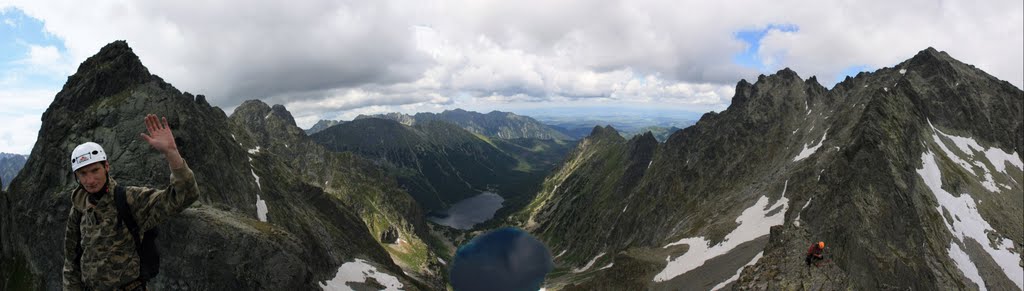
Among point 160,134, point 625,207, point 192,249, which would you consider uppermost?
point 160,134

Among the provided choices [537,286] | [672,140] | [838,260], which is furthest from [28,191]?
[672,140]

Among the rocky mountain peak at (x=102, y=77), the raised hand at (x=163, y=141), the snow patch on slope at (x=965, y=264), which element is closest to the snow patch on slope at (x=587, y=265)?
the snow patch on slope at (x=965, y=264)

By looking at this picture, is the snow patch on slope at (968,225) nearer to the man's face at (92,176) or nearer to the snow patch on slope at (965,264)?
the snow patch on slope at (965,264)

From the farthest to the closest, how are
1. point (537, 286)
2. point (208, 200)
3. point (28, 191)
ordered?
point (537, 286), point (208, 200), point (28, 191)

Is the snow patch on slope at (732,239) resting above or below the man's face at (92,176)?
below

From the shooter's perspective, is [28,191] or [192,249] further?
[28,191]

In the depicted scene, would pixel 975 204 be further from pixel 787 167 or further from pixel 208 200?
pixel 208 200

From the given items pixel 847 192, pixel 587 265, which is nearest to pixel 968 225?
pixel 847 192
